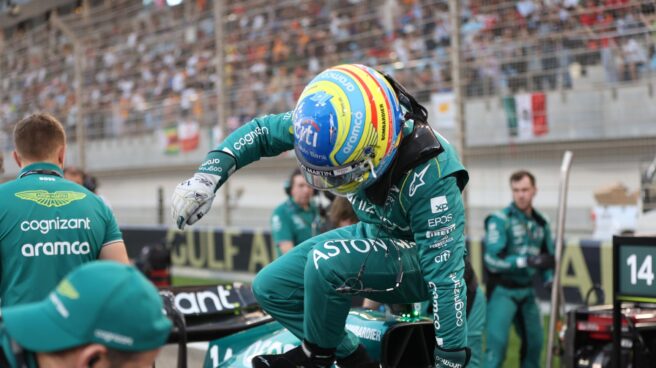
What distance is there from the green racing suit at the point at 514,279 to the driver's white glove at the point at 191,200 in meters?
4.80

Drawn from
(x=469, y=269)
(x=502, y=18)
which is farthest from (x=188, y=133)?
(x=469, y=269)

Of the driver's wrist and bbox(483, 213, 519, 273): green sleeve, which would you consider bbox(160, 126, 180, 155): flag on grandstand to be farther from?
the driver's wrist

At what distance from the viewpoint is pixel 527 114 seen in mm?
11188

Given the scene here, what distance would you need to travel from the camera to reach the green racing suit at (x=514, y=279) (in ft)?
24.5

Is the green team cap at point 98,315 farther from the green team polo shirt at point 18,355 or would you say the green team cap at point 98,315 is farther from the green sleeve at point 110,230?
the green sleeve at point 110,230

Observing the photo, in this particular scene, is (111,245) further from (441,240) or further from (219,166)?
(441,240)

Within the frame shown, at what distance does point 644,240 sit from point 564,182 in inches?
69.0

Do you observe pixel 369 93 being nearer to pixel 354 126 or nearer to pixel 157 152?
pixel 354 126

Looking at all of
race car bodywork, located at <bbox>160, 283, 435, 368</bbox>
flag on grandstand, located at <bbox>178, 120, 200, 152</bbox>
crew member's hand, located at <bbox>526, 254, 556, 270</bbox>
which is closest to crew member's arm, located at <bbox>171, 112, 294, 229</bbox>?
race car bodywork, located at <bbox>160, 283, 435, 368</bbox>

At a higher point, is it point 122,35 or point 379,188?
point 122,35

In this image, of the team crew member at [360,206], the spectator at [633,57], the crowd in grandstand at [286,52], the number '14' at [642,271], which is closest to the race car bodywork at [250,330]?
the team crew member at [360,206]

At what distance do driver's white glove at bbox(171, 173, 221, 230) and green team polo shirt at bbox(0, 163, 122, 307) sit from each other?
3.28ft

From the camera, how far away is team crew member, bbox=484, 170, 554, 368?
24.5 ft

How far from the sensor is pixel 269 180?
17422mm
